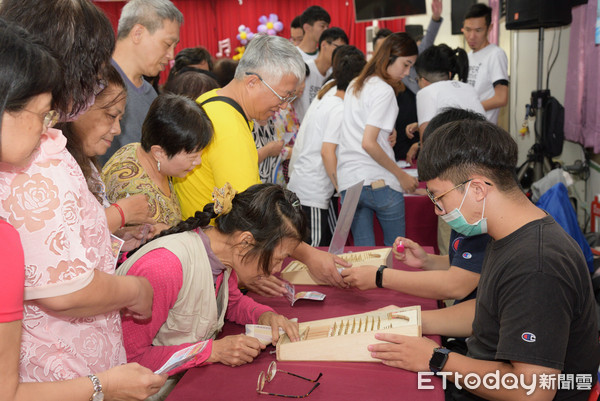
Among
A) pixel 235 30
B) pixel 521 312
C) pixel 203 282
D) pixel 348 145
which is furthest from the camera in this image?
pixel 235 30

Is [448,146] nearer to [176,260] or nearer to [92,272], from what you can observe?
[176,260]

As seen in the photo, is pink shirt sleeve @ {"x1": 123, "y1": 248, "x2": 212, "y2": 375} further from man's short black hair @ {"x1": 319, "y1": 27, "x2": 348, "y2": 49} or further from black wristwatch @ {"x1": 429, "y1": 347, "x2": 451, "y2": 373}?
man's short black hair @ {"x1": 319, "y1": 27, "x2": 348, "y2": 49}

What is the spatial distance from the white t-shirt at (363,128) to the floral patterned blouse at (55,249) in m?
1.99

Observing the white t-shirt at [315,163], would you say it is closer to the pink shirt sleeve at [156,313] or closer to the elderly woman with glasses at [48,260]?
the pink shirt sleeve at [156,313]

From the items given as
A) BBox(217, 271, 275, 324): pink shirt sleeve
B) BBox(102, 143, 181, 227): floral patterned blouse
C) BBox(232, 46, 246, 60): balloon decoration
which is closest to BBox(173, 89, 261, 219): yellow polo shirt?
BBox(102, 143, 181, 227): floral patterned blouse

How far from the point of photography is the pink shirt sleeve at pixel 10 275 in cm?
72

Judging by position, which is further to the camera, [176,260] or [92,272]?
[176,260]

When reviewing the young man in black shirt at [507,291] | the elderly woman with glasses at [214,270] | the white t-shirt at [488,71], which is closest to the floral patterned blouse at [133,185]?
the elderly woman with glasses at [214,270]

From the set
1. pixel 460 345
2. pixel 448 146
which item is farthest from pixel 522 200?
pixel 460 345

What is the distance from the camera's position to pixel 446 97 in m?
3.11

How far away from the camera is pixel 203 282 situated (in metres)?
1.46

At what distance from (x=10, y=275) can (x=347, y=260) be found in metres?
1.44

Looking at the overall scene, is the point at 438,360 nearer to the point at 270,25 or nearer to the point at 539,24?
the point at 539,24

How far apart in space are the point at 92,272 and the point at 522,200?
1011 millimetres
